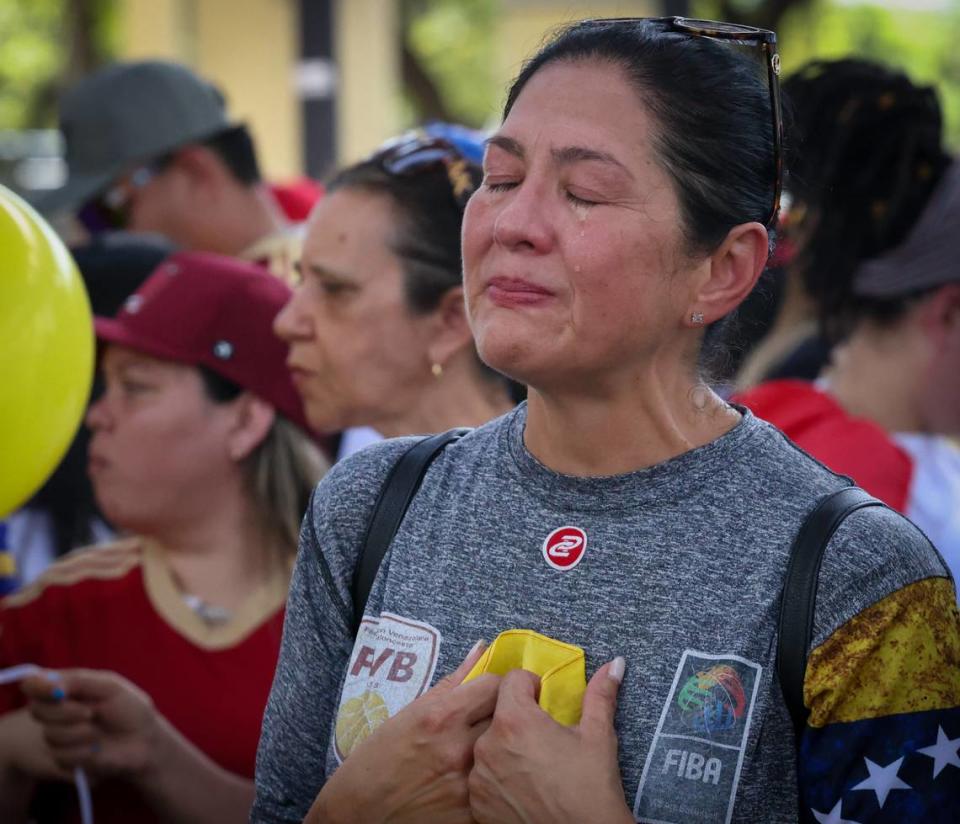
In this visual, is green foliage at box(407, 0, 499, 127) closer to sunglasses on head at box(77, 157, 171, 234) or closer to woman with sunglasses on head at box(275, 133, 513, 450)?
sunglasses on head at box(77, 157, 171, 234)

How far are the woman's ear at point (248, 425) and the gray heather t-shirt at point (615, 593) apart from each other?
1287mm

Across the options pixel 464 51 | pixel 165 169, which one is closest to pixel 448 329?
pixel 165 169

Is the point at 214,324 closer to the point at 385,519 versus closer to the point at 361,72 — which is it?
the point at 385,519

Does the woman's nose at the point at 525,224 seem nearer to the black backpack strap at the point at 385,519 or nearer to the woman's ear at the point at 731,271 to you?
the woman's ear at the point at 731,271

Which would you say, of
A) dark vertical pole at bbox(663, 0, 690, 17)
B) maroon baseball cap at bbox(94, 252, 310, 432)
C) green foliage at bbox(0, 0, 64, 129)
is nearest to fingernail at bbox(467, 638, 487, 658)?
maroon baseball cap at bbox(94, 252, 310, 432)

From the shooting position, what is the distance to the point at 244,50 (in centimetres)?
1250

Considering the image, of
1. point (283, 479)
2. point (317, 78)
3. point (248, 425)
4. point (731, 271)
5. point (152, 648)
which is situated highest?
point (731, 271)

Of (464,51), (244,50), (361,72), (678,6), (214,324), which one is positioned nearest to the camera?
(214,324)

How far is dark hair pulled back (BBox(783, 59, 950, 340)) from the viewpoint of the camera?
10.8ft

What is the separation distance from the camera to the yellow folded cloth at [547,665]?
174 cm

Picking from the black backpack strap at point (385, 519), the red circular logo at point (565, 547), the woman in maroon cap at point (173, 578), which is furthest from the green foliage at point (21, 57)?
the red circular logo at point (565, 547)

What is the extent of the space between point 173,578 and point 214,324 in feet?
2.01

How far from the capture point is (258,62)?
1245 cm

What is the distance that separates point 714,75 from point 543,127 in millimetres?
249
